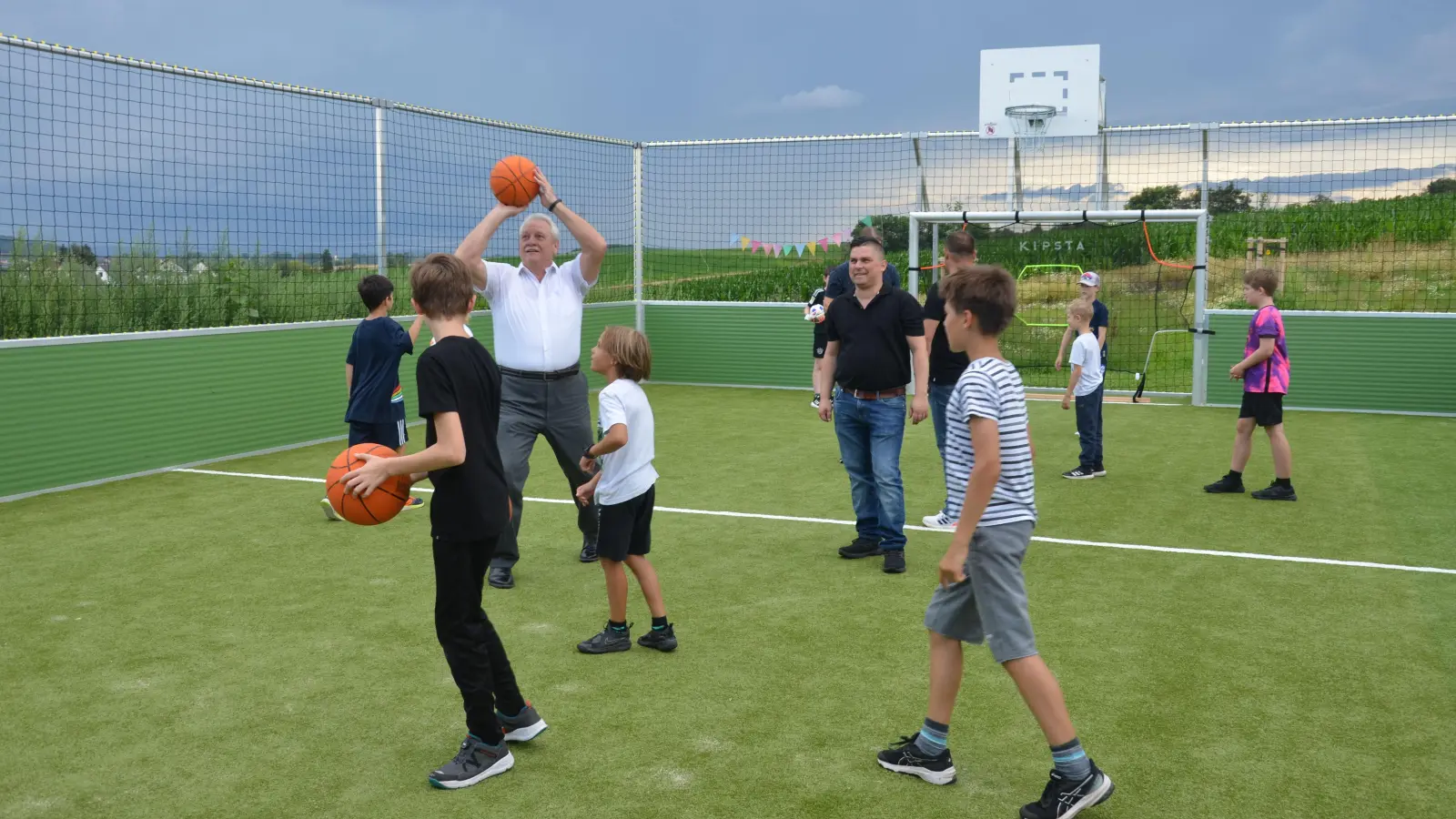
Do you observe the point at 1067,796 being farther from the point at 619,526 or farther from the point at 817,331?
the point at 817,331

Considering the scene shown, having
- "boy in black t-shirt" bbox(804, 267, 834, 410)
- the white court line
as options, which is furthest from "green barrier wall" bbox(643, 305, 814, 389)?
the white court line

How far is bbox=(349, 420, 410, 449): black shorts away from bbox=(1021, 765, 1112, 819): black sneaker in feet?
17.1

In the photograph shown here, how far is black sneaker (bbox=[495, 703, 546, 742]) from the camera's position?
14.1 feet

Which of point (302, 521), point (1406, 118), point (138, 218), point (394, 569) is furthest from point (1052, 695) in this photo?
point (1406, 118)

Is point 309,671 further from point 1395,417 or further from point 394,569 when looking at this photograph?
point 1395,417

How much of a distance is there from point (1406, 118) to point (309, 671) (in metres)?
13.3

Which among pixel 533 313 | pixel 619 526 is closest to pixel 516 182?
pixel 533 313

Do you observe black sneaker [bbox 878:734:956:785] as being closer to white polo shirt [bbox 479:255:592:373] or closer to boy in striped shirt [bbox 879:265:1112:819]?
boy in striped shirt [bbox 879:265:1112:819]

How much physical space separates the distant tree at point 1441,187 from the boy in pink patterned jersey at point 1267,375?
653 cm

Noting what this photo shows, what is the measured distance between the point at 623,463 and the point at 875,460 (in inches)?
85.4

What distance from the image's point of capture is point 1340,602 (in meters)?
6.09

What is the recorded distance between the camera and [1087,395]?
955 cm

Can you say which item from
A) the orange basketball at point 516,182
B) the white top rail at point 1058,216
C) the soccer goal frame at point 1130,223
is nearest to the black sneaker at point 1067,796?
the orange basketball at point 516,182

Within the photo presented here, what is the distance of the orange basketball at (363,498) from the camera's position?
158 inches
